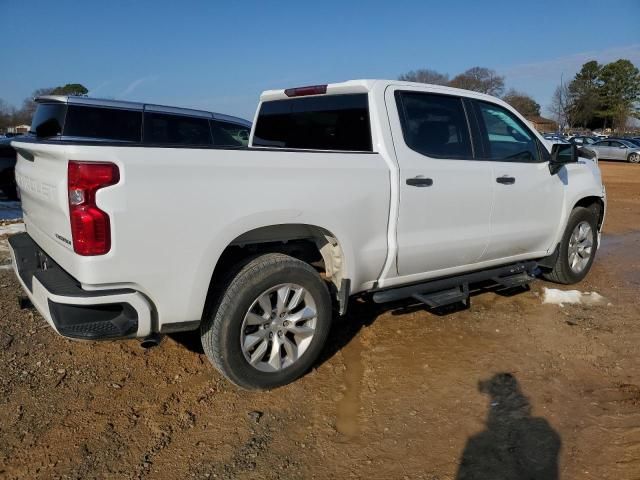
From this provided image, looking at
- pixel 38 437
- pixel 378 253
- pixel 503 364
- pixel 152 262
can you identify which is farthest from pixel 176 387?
pixel 503 364

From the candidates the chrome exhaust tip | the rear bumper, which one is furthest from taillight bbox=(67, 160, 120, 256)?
the chrome exhaust tip

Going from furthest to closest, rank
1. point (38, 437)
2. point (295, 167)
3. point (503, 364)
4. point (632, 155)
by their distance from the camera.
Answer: point (632, 155), point (503, 364), point (295, 167), point (38, 437)

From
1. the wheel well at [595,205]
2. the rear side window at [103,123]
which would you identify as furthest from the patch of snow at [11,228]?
the wheel well at [595,205]

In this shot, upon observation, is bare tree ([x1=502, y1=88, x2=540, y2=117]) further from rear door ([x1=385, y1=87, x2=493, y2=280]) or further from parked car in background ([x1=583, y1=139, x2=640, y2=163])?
rear door ([x1=385, y1=87, x2=493, y2=280])

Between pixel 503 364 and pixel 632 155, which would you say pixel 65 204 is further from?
pixel 632 155

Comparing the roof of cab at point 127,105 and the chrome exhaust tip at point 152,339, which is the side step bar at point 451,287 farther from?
the roof of cab at point 127,105

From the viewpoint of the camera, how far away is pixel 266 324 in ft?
10.8

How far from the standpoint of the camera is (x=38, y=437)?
9.45 feet

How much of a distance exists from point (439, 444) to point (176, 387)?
1709mm

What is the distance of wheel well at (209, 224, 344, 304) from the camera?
10.8 ft

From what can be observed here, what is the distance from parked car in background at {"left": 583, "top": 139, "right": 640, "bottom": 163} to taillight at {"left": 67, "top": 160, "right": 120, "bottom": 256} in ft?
110

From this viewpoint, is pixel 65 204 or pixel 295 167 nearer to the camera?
pixel 65 204

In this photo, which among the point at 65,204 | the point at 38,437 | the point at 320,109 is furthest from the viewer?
the point at 320,109

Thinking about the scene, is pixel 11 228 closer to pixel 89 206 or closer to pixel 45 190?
pixel 45 190
